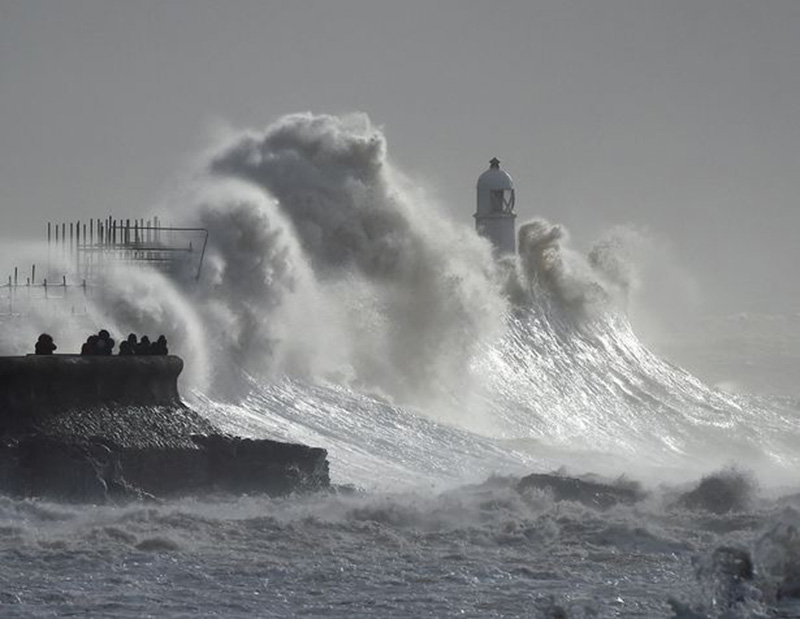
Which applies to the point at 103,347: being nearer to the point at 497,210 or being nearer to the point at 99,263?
the point at 99,263

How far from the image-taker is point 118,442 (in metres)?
17.2

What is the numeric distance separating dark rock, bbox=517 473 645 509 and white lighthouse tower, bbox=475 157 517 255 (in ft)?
76.0

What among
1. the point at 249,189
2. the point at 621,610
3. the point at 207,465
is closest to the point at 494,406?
the point at 249,189

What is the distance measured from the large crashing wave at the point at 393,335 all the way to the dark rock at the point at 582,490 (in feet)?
11.3

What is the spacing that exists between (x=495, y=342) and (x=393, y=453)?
1320 cm

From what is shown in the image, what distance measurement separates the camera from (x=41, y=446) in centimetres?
1645

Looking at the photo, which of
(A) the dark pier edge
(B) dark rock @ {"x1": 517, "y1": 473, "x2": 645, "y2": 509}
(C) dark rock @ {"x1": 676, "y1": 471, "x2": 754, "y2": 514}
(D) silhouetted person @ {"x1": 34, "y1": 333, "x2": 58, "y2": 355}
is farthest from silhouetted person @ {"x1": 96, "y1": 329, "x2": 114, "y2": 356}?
(C) dark rock @ {"x1": 676, "y1": 471, "x2": 754, "y2": 514}

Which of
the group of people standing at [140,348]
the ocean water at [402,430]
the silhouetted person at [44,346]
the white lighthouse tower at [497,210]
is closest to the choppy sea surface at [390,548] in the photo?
the ocean water at [402,430]

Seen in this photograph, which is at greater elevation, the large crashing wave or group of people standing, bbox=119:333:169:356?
the large crashing wave

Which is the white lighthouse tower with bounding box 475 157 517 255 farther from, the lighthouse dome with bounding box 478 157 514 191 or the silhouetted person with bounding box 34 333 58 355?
the silhouetted person with bounding box 34 333 58 355

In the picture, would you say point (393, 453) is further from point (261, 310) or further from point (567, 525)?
point (567, 525)

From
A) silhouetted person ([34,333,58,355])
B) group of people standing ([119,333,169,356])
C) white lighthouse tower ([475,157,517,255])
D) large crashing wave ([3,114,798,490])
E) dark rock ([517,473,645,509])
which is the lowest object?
dark rock ([517,473,645,509])

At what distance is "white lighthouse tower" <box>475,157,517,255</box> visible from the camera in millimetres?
43625

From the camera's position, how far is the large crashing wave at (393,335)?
26047mm
